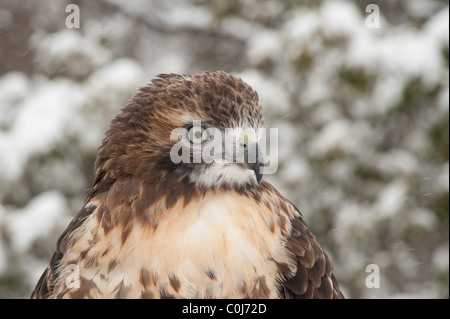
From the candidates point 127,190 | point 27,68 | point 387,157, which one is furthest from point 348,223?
point 27,68

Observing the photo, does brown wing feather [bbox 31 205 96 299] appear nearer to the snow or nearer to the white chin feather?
the white chin feather

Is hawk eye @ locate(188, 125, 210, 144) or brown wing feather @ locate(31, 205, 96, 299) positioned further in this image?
brown wing feather @ locate(31, 205, 96, 299)

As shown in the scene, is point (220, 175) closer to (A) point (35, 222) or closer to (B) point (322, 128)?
(A) point (35, 222)

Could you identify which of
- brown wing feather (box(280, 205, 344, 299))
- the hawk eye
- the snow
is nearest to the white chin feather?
the hawk eye

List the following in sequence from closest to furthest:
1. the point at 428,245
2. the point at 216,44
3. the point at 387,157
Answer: the point at 387,157 → the point at 428,245 → the point at 216,44

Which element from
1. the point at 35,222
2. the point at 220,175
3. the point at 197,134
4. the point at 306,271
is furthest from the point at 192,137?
the point at 35,222

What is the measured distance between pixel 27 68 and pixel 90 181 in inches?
92.6

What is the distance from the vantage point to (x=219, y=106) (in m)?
2.25

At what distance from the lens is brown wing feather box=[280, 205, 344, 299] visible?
231 cm

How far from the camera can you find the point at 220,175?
2221 mm

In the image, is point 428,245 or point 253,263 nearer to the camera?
point 253,263

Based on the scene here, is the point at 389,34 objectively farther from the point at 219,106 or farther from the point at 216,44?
the point at 219,106
